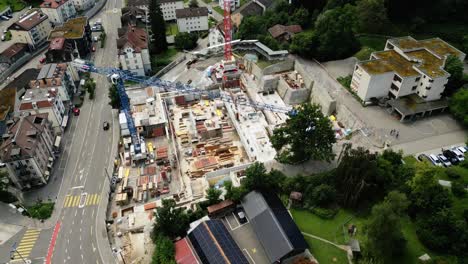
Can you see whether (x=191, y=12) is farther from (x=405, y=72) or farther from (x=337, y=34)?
(x=405, y=72)

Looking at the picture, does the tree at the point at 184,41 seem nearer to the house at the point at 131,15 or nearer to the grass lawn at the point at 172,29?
the grass lawn at the point at 172,29

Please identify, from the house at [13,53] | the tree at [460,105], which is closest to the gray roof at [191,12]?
the house at [13,53]

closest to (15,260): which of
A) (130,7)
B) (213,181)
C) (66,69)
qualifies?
(213,181)

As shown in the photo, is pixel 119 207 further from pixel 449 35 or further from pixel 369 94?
pixel 449 35

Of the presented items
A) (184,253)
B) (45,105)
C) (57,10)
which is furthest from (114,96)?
(57,10)

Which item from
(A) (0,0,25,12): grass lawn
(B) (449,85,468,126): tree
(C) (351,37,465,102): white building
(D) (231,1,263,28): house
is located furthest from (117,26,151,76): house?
(B) (449,85,468,126): tree

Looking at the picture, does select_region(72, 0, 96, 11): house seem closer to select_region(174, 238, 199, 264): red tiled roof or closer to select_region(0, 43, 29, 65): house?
select_region(0, 43, 29, 65): house
